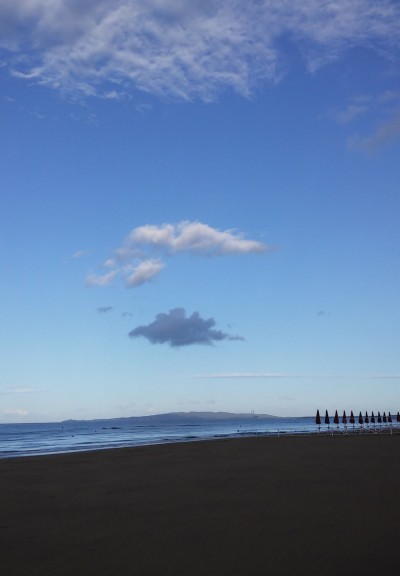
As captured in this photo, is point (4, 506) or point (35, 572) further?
point (4, 506)

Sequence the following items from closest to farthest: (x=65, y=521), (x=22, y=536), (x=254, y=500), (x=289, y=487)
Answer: (x=22, y=536), (x=65, y=521), (x=254, y=500), (x=289, y=487)

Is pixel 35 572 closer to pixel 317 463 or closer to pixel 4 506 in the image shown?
pixel 4 506

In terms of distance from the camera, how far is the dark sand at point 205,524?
666 cm

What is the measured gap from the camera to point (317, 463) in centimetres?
1981

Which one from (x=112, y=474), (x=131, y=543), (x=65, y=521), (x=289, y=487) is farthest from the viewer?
(x=112, y=474)

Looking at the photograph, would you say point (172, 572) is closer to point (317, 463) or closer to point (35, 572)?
point (35, 572)

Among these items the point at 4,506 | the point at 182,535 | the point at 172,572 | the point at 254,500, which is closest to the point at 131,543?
the point at 182,535

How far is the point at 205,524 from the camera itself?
29.6 ft

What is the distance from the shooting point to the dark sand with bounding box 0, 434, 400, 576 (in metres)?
6.66

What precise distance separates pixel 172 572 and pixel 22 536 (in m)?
3.56

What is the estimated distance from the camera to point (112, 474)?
18.2 metres

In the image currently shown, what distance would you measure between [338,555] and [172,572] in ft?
7.48

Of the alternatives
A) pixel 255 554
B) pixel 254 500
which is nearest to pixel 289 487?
pixel 254 500

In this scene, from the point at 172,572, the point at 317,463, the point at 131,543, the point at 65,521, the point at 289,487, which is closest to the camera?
the point at 172,572
